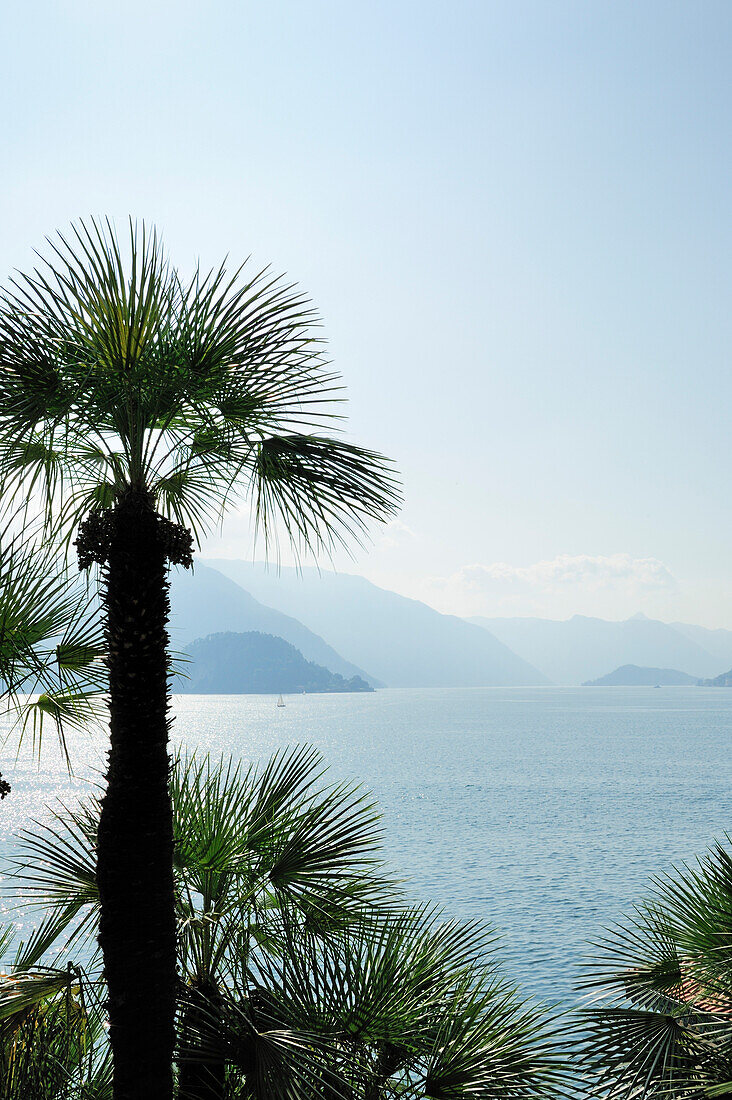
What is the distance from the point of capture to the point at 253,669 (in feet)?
625

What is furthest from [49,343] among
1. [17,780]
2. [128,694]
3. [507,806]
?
[17,780]

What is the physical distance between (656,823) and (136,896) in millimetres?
39321

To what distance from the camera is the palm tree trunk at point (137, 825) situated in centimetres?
388

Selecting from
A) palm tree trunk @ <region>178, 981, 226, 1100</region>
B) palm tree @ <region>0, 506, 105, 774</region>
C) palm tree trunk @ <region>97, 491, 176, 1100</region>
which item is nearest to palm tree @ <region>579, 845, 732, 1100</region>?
palm tree trunk @ <region>178, 981, 226, 1100</region>

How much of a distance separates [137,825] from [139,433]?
5.93 feet

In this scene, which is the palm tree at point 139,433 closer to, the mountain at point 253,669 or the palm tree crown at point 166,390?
the palm tree crown at point 166,390

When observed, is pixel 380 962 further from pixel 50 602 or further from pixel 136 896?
pixel 50 602

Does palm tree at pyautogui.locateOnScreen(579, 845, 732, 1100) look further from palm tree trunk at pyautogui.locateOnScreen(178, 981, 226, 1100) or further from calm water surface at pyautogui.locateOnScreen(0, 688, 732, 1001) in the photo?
calm water surface at pyautogui.locateOnScreen(0, 688, 732, 1001)

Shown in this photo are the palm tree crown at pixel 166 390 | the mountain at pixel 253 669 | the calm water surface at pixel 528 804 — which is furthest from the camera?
the mountain at pixel 253 669

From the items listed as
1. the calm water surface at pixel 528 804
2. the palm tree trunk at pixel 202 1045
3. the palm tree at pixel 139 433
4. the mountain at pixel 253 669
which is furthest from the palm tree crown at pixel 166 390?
the mountain at pixel 253 669

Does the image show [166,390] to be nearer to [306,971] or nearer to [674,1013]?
[306,971]

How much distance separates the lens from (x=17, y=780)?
172 ft

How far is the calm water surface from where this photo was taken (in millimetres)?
24906

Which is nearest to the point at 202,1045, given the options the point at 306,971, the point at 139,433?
the point at 306,971
